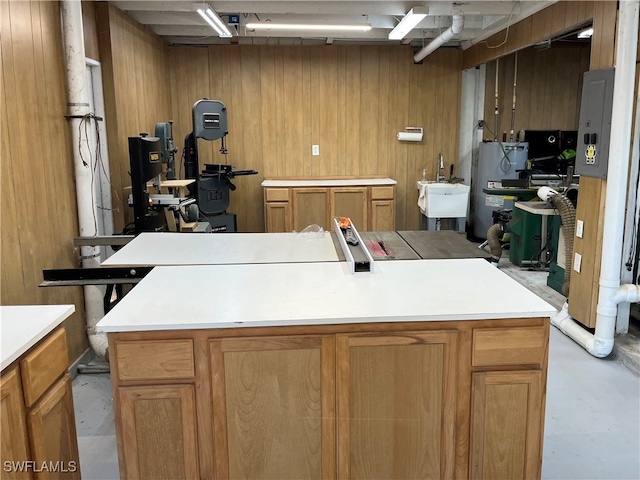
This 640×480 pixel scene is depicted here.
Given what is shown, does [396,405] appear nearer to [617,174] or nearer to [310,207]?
[617,174]

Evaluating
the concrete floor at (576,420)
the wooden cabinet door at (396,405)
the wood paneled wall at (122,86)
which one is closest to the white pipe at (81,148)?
the concrete floor at (576,420)

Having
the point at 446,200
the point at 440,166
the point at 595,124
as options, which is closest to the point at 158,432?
the point at 595,124

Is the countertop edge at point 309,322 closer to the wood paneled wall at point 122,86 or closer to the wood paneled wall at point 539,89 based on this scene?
the wood paneled wall at point 122,86

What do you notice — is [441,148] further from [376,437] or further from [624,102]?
[376,437]

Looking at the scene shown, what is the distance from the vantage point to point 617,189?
10.5 ft

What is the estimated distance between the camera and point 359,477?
1.92 m

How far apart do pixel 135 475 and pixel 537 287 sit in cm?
404

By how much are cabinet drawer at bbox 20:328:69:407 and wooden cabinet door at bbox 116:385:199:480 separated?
232 mm

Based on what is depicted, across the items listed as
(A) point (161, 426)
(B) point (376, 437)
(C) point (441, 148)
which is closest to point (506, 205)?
(C) point (441, 148)

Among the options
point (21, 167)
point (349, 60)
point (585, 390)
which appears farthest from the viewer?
point (349, 60)

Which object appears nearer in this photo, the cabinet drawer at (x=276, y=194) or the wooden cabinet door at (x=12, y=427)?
the wooden cabinet door at (x=12, y=427)

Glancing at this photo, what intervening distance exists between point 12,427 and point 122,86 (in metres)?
3.49

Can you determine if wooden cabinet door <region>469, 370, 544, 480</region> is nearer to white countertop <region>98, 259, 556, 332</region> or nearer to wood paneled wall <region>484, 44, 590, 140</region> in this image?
white countertop <region>98, 259, 556, 332</region>

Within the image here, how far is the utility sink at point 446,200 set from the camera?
6.20 m
